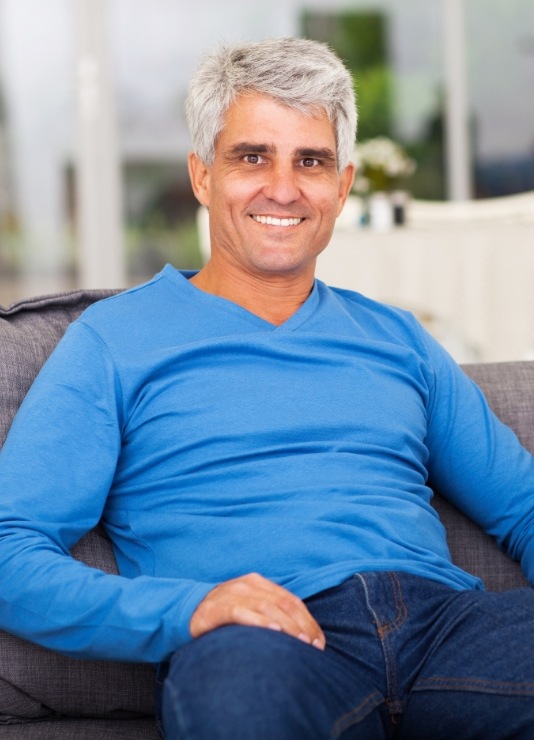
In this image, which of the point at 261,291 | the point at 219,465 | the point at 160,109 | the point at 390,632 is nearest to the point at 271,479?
the point at 219,465

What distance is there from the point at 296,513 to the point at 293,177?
1.79 ft

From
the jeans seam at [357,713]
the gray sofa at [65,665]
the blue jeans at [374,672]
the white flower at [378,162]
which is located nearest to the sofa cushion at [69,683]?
the gray sofa at [65,665]

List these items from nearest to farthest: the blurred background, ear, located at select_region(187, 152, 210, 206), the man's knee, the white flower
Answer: the man's knee < ear, located at select_region(187, 152, 210, 206) < the white flower < the blurred background

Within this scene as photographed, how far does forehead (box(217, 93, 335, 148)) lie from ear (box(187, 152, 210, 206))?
0.37ft

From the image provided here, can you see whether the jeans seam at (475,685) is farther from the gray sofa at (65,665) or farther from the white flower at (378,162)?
the white flower at (378,162)

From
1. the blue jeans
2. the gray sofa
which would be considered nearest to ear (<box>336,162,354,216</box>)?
the gray sofa

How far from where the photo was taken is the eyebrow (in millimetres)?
1607

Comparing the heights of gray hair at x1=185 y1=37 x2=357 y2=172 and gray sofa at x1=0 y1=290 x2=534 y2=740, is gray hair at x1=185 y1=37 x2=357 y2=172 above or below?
above

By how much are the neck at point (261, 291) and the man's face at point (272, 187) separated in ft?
0.05

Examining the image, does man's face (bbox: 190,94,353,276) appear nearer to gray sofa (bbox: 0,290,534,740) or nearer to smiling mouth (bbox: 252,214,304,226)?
smiling mouth (bbox: 252,214,304,226)

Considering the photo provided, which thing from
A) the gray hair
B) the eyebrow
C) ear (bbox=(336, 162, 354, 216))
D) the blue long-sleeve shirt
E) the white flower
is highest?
the gray hair

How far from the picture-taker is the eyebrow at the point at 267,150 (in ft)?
5.27

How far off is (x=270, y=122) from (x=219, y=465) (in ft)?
1.77

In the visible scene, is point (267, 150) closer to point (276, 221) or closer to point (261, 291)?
point (276, 221)
